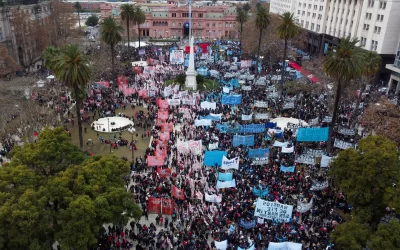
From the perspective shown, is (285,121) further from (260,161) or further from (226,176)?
(226,176)

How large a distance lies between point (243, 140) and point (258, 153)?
3.41 m

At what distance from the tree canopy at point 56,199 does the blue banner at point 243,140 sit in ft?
48.1

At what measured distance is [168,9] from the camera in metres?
112

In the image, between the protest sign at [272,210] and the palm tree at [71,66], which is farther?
the palm tree at [71,66]

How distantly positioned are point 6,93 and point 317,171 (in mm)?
35014

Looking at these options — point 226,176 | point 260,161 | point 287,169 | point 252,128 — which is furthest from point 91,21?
point 287,169

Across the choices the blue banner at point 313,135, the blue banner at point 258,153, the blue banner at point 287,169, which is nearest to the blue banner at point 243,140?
the blue banner at point 258,153

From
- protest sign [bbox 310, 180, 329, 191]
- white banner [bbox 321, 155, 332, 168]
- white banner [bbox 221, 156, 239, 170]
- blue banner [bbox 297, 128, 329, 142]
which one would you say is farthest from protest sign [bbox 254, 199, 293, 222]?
blue banner [bbox 297, 128, 329, 142]

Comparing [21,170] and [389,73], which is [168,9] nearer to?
[389,73]

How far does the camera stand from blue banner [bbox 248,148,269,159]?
107 feet

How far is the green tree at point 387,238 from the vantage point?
1859 cm

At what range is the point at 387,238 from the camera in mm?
18875

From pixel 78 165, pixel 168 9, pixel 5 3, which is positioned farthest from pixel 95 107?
pixel 168 9

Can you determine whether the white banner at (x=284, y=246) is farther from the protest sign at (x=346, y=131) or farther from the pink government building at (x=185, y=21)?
the pink government building at (x=185, y=21)
